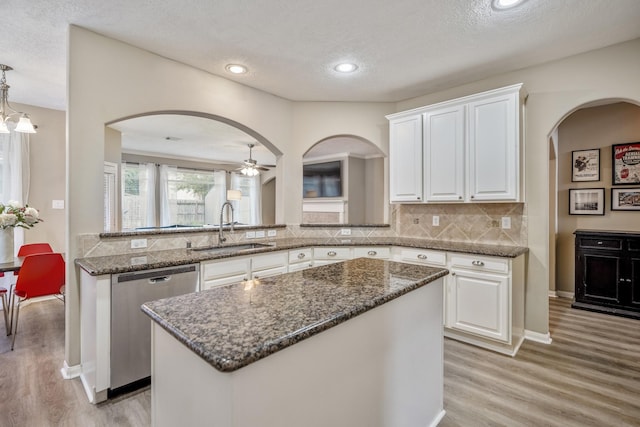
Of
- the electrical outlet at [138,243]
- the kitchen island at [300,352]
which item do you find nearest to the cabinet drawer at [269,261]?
the electrical outlet at [138,243]

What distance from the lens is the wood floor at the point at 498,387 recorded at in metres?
1.89

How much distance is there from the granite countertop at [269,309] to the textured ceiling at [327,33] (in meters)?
1.83

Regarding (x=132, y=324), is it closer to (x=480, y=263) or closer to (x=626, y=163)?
(x=480, y=263)

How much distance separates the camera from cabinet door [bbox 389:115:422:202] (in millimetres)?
3459

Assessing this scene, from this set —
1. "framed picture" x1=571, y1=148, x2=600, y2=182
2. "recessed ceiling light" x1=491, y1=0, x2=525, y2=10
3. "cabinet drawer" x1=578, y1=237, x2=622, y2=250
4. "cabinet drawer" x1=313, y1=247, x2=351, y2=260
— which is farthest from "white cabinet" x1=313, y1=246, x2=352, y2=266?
"framed picture" x1=571, y1=148, x2=600, y2=182

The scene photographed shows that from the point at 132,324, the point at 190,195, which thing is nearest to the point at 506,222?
the point at 132,324

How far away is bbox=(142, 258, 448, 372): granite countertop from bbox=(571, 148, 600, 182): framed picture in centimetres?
A: 376

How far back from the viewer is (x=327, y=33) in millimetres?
2465

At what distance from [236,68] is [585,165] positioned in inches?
177

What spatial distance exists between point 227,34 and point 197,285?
1996 mm

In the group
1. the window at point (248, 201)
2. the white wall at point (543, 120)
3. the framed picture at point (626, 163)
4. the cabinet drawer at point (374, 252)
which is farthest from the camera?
the window at point (248, 201)

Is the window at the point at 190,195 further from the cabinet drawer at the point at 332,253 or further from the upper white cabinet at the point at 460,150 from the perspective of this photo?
the upper white cabinet at the point at 460,150

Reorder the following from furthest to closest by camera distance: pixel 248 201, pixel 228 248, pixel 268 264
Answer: pixel 248 201
pixel 228 248
pixel 268 264

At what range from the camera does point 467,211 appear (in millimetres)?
3432
